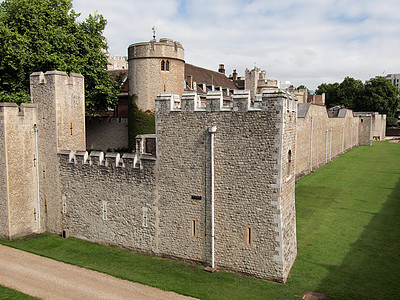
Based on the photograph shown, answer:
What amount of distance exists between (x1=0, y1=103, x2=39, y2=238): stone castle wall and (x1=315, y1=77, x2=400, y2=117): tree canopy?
73557 mm

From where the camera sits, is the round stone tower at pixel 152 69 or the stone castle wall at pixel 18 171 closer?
the stone castle wall at pixel 18 171

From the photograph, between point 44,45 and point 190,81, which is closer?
point 44,45

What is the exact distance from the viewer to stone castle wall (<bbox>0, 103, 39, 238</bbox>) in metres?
16.0

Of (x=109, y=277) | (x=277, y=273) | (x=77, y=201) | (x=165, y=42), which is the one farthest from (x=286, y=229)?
(x=165, y=42)

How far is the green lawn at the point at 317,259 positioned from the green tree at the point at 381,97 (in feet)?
193

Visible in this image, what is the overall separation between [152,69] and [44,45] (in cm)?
772

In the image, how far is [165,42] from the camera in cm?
2714

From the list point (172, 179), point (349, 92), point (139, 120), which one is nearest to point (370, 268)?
point (172, 179)

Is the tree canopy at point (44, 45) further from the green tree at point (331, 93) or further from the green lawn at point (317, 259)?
the green tree at point (331, 93)

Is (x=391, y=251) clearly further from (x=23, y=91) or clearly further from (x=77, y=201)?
(x=23, y=91)

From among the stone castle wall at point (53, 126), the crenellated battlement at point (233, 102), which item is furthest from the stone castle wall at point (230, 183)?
the stone castle wall at point (53, 126)

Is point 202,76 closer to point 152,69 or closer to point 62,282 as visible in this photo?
point 152,69

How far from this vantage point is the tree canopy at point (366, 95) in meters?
74.1

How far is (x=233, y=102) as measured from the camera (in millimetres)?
12203
